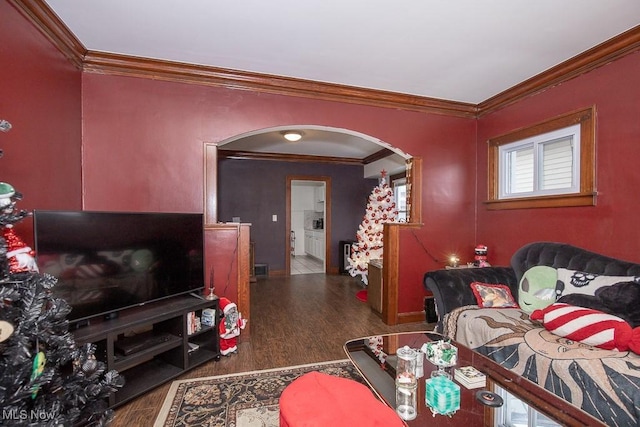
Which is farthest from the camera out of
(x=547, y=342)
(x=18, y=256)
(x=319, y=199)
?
(x=319, y=199)

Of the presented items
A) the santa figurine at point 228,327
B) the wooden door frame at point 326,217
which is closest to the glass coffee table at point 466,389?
the santa figurine at point 228,327

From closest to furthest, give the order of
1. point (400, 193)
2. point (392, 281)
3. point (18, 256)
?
point (18, 256)
point (392, 281)
point (400, 193)

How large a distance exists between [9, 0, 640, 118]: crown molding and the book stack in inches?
104

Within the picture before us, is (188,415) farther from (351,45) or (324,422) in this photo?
(351,45)

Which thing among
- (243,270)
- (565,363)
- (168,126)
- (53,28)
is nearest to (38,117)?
(53,28)

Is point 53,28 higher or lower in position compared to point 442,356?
higher

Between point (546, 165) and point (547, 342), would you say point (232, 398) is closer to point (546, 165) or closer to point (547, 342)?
point (547, 342)

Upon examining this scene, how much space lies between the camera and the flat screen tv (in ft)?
5.57

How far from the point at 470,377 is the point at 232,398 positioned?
147cm

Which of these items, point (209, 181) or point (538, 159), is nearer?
point (209, 181)

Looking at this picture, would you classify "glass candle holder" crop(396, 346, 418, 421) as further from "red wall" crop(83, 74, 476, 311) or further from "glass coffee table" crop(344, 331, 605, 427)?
"red wall" crop(83, 74, 476, 311)

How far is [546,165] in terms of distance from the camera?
9.65 ft

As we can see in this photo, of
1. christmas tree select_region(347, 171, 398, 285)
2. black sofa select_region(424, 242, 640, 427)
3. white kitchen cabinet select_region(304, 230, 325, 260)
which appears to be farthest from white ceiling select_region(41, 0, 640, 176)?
white kitchen cabinet select_region(304, 230, 325, 260)

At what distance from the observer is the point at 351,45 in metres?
2.31
